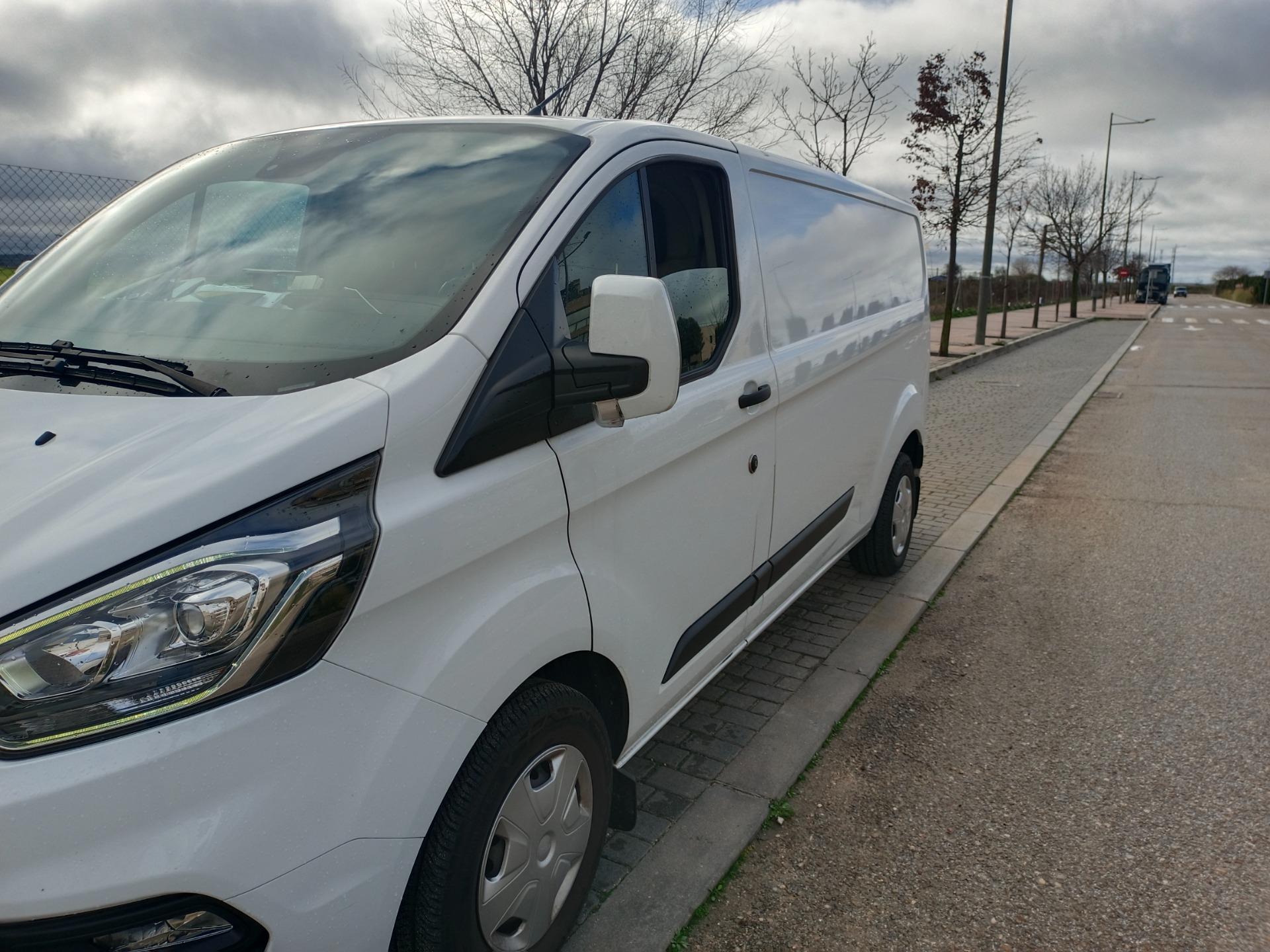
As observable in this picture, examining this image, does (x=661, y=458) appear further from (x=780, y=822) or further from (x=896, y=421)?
(x=896, y=421)

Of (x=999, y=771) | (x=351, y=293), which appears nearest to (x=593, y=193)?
(x=351, y=293)

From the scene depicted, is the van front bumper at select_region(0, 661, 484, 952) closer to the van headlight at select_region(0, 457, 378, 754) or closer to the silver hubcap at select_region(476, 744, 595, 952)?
the van headlight at select_region(0, 457, 378, 754)

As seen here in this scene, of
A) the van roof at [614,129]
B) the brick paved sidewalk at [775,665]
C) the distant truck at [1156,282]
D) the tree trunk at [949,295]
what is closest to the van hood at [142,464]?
the van roof at [614,129]

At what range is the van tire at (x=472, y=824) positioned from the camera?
68.9 inches

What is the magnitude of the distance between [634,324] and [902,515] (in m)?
3.61

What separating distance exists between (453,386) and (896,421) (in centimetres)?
338

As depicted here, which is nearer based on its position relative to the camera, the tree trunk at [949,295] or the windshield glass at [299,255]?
the windshield glass at [299,255]

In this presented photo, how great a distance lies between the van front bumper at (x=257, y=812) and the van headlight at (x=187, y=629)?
0.12 ft

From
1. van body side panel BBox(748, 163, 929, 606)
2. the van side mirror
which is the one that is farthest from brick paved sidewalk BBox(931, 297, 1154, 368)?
the van side mirror

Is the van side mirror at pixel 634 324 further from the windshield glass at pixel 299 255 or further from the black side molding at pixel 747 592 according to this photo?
the black side molding at pixel 747 592

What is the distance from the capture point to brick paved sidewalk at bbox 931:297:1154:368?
19.6 meters

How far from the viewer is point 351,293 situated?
2.10 m

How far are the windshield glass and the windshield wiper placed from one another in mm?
28

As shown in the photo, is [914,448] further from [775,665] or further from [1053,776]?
[1053,776]
